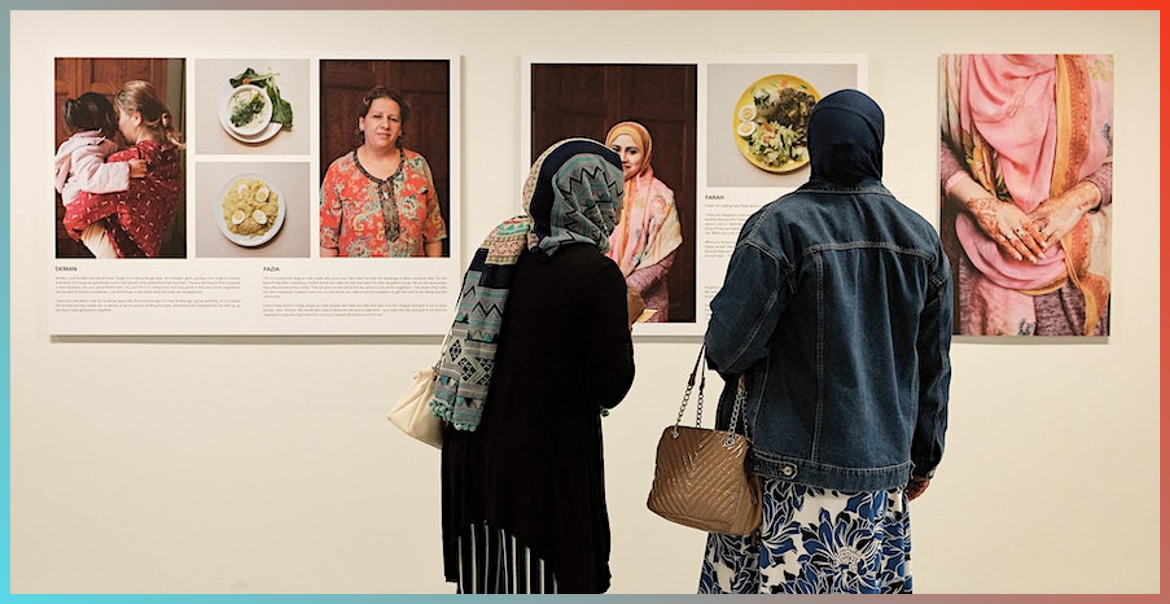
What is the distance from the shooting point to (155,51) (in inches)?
163

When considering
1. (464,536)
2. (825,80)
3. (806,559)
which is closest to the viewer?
(806,559)

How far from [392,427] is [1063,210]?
272cm

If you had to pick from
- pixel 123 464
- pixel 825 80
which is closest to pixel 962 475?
pixel 825 80

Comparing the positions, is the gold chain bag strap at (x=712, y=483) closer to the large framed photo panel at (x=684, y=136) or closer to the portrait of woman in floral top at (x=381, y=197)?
the large framed photo panel at (x=684, y=136)

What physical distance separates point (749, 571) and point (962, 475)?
6.39 feet

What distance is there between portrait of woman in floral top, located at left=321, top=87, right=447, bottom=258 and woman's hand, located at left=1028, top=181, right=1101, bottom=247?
2296 mm

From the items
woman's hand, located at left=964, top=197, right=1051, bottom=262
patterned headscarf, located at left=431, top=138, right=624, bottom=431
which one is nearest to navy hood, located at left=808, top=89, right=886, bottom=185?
patterned headscarf, located at left=431, top=138, right=624, bottom=431

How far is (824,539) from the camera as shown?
249 centimetres

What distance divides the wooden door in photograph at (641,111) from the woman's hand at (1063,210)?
1.34 metres

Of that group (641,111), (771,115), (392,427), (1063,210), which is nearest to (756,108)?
(771,115)

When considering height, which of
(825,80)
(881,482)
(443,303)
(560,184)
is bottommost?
(881,482)

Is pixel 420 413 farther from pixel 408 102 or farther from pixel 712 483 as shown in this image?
pixel 408 102

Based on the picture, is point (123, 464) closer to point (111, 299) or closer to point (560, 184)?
point (111, 299)

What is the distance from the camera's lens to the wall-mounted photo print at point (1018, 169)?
412cm
